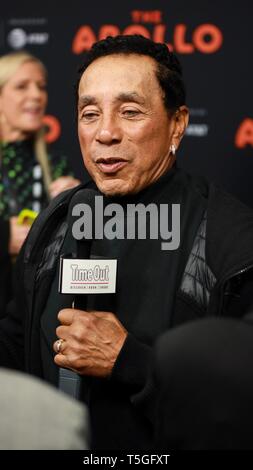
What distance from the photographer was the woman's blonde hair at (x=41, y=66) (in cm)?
257

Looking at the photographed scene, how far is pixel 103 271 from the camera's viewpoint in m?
1.36

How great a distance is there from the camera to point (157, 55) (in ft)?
5.15

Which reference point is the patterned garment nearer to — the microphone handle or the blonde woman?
the blonde woman

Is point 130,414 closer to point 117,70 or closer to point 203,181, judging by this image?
point 203,181

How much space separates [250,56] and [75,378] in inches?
54.4

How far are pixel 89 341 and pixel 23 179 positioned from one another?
4.24ft

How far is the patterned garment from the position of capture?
2.56 m

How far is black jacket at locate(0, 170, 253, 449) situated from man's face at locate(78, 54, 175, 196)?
0.08 m

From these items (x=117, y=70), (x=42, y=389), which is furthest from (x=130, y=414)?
(x=42, y=389)

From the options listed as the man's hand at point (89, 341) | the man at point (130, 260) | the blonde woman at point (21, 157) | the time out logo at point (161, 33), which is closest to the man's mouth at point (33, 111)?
the blonde woman at point (21, 157)

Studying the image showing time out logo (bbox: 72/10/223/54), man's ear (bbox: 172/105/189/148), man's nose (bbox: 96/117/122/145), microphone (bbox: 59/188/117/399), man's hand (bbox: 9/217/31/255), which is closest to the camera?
microphone (bbox: 59/188/117/399)

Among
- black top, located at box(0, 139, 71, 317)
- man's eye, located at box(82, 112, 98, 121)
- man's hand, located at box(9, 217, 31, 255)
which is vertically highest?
man's eye, located at box(82, 112, 98, 121)

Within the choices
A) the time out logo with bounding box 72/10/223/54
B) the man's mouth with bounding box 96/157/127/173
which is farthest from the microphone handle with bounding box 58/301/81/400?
the time out logo with bounding box 72/10/223/54

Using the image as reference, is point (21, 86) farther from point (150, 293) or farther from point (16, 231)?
point (150, 293)
